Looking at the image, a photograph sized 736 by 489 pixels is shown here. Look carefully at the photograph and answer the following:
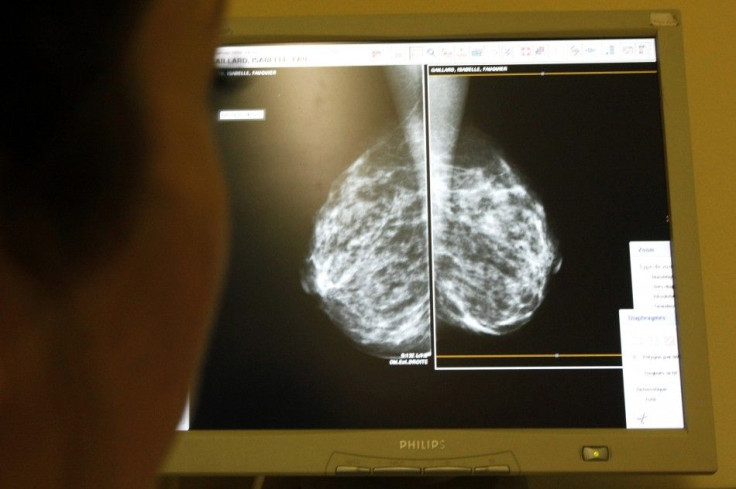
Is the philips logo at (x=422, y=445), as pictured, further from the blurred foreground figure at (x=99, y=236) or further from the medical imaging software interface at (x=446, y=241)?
the blurred foreground figure at (x=99, y=236)

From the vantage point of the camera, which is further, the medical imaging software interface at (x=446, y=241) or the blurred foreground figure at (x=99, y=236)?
the medical imaging software interface at (x=446, y=241)

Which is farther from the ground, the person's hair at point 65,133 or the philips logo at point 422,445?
the person's hair at point 65,133

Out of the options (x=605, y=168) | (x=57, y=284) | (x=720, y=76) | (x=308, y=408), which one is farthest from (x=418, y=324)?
Result: (x=57, y=284)

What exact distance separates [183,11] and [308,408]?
0.68 metres

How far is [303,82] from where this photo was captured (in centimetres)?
98

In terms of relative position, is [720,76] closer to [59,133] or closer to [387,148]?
[387,148]

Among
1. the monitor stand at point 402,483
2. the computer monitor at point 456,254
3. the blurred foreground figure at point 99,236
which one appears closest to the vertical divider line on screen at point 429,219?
the computer monitor at point 456,254

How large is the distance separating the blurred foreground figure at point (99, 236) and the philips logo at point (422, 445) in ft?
2.09

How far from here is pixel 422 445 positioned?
88 centimetres

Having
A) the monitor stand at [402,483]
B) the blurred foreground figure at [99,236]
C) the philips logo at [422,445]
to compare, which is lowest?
the monitor stand at [402,483]

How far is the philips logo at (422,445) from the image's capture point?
0.88m

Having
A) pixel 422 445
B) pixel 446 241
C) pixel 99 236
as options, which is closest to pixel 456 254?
pixel 446 241

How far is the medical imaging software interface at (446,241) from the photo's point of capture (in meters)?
0.90

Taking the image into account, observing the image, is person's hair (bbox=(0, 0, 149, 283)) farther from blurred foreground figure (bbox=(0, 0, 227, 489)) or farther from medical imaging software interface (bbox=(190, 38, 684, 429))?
medical imaging software interface (bbox=(190, 38, 684, 429))
